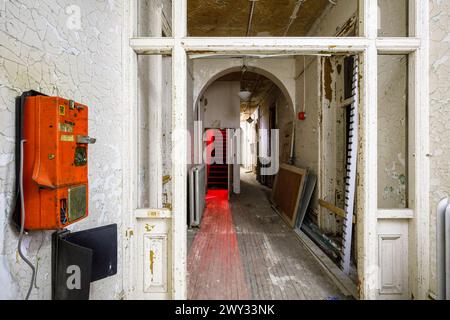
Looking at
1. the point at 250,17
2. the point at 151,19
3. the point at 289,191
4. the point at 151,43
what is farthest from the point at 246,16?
the point at 289,191

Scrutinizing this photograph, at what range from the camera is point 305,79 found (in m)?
4.31

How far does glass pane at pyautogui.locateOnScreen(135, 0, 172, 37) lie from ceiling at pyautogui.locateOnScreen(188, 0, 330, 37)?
0.90 m

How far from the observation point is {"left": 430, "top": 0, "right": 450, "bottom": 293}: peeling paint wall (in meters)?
1.58

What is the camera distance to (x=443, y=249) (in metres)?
1.37

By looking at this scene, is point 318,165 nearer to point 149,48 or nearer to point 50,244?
point 149,48

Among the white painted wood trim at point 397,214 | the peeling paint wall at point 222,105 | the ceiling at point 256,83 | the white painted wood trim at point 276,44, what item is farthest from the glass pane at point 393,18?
the peeling paint wall at point 222,105

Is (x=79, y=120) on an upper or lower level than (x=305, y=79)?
lower

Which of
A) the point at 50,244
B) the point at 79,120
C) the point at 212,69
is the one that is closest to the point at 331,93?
the point at 212,69

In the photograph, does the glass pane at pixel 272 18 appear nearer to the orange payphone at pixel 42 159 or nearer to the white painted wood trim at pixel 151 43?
the white painted wood trim at pixel 151 43

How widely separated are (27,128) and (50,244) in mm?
575

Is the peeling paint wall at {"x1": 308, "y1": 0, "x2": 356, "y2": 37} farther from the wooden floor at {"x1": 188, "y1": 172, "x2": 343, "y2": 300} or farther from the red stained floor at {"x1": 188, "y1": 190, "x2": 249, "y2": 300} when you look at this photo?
the red stained floor at {"x1": 188, "y1": 190, "x2": 249, "y2": 300}

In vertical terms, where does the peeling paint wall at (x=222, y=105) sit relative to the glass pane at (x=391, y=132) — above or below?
above

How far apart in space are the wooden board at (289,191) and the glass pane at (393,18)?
232 centimetres

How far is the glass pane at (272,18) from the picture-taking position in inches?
121
